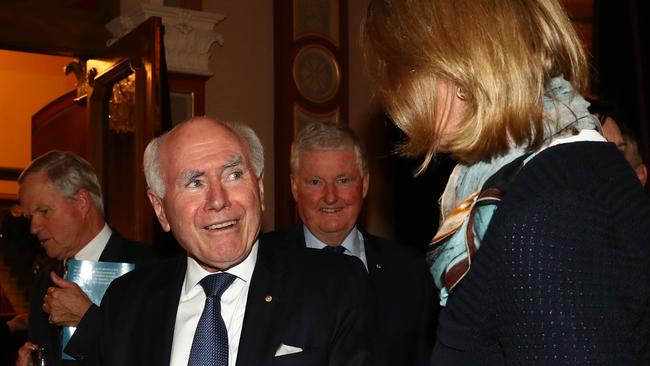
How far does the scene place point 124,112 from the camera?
618 cm

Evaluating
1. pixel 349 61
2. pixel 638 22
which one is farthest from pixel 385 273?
pixel 349 61

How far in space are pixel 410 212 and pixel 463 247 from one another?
19.0ft

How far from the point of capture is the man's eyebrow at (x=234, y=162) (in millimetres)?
2631

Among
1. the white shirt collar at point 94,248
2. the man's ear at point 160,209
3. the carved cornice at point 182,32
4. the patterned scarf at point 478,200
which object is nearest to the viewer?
the patterned scarf at point 478,200

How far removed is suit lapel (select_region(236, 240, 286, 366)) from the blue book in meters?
0.76

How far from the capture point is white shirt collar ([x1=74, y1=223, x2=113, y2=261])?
4035 millimetres

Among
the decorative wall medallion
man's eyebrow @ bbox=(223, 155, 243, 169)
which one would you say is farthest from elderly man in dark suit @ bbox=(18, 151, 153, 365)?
the decorative wall medallion

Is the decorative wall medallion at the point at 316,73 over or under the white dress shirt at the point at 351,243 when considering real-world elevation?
over

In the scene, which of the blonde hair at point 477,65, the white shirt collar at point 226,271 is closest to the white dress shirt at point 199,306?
the white shirt collar at point 226,271

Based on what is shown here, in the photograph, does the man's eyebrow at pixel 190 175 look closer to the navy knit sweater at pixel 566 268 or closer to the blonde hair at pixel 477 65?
the blonde hair at pixel 477 65

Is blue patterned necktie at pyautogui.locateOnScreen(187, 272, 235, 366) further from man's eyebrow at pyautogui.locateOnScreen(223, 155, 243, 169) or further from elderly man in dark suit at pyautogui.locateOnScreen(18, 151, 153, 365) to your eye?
elderly man in dark suit at pyautogui.locateOnScreen(18, 151, 153, 365)

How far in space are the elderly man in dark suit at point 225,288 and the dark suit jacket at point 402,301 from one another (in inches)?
38.6

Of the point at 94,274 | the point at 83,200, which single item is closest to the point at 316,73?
the point at 83,200

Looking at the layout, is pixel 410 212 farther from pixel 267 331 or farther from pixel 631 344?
pixel 631 344
